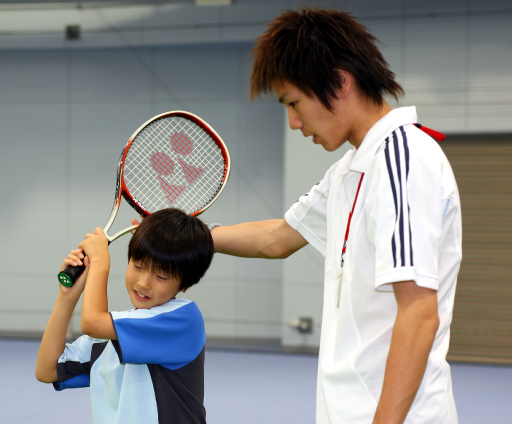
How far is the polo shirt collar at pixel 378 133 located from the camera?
854 millimetres

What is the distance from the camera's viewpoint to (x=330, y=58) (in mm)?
863

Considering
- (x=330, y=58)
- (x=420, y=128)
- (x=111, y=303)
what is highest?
(x=330, y=58)

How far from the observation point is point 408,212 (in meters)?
0.74

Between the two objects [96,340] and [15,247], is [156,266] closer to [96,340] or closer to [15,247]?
[96,340]

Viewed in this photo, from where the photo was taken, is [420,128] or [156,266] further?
[156,266]

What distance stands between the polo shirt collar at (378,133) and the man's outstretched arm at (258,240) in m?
0.52

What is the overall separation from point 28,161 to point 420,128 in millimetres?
5144

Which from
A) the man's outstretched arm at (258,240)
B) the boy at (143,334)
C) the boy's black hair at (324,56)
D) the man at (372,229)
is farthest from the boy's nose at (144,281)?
the boy's black hair at (324,56)

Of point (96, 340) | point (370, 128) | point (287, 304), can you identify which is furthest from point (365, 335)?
point (287, 304)

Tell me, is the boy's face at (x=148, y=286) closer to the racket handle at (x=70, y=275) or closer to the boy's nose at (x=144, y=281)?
the boy's nose at (x=144, y=281)

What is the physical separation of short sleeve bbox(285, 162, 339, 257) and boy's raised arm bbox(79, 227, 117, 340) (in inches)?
17.1

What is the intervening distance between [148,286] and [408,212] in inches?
25.2

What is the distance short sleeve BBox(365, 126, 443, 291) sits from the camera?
2.40 ft

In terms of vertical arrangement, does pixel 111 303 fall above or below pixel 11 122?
below
